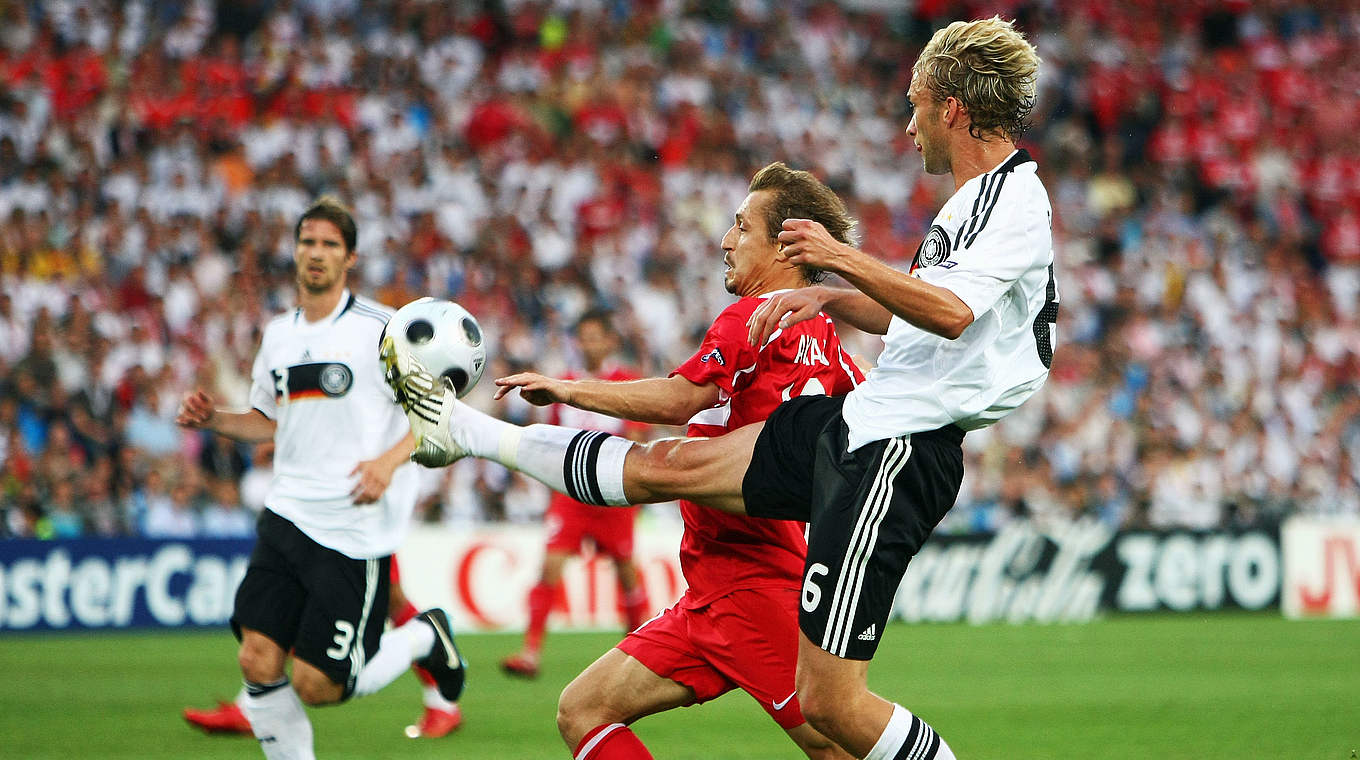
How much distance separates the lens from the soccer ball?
16.5 ft

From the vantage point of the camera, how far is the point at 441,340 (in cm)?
510

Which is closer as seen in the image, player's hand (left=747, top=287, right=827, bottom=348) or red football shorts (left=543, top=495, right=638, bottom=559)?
player's hand (left=747, top=287, right=827, bottom=348)

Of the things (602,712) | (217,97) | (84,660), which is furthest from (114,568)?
(602,712)

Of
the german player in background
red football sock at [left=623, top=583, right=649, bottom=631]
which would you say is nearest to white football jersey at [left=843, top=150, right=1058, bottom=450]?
the german player in background

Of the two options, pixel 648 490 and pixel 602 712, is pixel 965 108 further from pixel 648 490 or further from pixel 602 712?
pixel 602 712

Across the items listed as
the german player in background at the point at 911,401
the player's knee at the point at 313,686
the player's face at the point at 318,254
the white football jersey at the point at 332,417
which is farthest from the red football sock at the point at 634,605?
the german player in background at the point at 911,401

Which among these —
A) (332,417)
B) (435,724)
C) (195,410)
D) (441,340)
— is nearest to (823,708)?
(441,340)

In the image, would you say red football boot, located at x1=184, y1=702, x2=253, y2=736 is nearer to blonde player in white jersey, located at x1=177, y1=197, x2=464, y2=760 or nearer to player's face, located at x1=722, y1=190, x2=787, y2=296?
blonde player in white jersey, located at x1=177, y1=197, x2=464, y2=760

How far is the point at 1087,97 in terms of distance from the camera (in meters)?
22.6

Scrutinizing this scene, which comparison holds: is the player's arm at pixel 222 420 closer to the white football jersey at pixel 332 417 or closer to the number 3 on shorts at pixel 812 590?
the white football jersey at pixel 332 417

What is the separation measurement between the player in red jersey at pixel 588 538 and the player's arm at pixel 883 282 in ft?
21.1

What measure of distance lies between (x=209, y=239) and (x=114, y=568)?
412 centimetres

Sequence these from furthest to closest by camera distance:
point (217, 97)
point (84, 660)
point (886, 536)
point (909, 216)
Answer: point (909, 216), point (217, 97), point (84, 660), point (886, 536)

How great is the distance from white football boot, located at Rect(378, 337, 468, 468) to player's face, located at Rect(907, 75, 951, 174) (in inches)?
66.5
